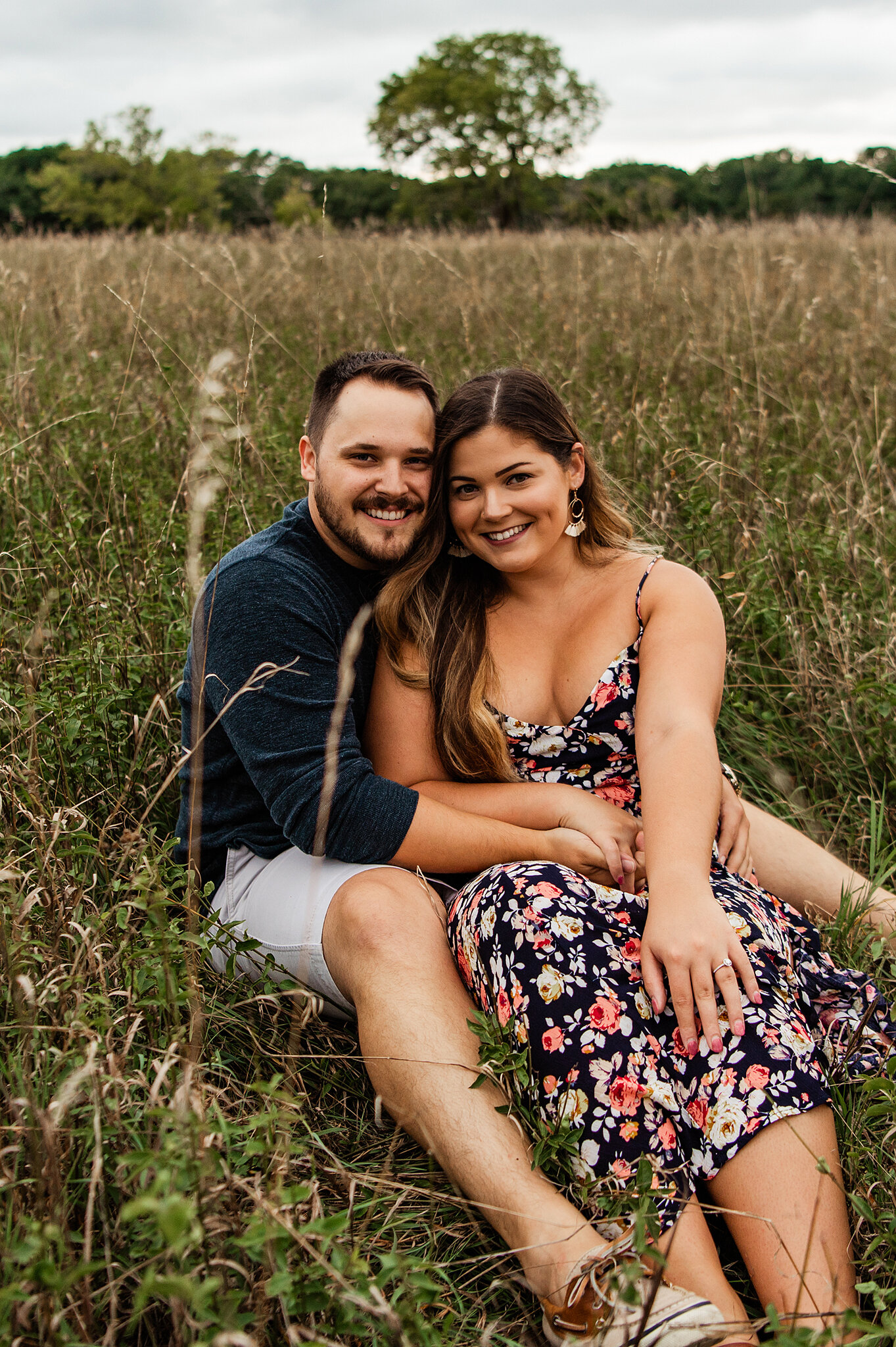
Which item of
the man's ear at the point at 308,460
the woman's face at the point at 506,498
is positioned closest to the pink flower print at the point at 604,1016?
the woman's face at the point at 506,498

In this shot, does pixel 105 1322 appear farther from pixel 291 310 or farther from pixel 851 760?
pixel 291 310

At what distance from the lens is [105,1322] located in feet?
4.25

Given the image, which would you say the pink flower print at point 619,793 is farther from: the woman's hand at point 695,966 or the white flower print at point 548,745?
the woman's hand at point 695,966

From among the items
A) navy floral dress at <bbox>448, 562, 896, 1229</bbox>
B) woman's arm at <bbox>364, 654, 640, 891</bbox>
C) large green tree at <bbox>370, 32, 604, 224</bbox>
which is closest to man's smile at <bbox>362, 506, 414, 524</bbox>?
woman's arm at <bbox>364, 654, 640, 891</bbox>

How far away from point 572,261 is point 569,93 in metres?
38.1

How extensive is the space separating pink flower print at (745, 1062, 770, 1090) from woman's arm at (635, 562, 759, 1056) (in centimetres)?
6

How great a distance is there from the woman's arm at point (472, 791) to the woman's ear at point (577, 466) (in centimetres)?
63

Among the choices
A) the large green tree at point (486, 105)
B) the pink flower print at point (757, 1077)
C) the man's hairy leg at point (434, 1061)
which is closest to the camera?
the man's hairy leg at point (434, 1061)

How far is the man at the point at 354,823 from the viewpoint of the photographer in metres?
1.64

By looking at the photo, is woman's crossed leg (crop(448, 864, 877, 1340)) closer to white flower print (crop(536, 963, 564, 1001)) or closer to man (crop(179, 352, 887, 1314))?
white flower print (crop(536, 963, 564, 1001))

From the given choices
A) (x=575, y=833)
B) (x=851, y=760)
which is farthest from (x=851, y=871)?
(x=575, y=833)

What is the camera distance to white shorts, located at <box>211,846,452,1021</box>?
6.43ft

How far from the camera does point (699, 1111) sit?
1.64 meters

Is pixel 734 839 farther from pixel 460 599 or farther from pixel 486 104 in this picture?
pixel 486 104
